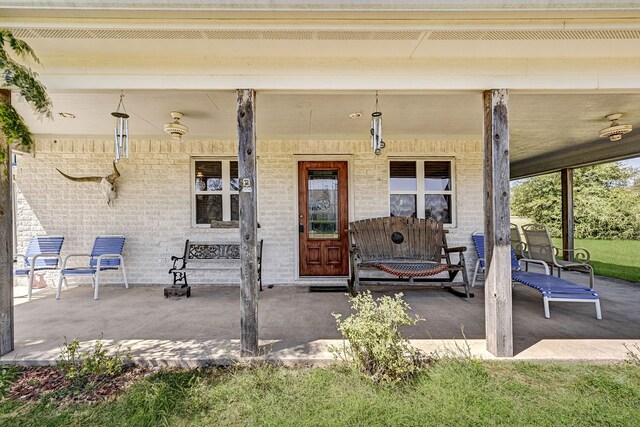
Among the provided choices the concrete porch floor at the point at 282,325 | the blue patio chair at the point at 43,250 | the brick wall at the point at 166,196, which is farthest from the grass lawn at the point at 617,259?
the blue patio chair at the point at 43,250

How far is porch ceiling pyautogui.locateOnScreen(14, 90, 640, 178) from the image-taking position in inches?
133

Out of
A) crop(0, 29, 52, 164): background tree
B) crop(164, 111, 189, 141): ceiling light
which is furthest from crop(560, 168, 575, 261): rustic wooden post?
crop(0, 29, 52, 164): background tree

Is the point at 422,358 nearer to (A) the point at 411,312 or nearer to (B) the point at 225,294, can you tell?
(A) the point at 411,312

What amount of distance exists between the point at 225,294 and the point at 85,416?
269 centimetres

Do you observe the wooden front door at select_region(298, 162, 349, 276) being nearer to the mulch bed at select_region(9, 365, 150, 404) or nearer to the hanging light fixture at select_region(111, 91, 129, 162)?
the hanging light fixture at select_region(111, 91, 129, 162)

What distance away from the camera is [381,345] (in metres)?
2.21

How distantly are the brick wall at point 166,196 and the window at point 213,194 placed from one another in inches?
6.1

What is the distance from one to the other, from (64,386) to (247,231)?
65.6 inches

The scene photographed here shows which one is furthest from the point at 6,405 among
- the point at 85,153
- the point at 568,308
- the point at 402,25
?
the point at 568,308

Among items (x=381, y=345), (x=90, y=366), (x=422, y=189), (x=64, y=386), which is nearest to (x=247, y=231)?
(x=381, y=345)

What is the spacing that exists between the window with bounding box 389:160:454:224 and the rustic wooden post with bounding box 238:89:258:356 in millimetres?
3215

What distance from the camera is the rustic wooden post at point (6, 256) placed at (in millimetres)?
2643

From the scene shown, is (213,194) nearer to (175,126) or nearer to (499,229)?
(175,126)

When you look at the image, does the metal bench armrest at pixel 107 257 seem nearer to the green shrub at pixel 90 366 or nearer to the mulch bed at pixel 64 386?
the mulch bed at pixel 64 386
